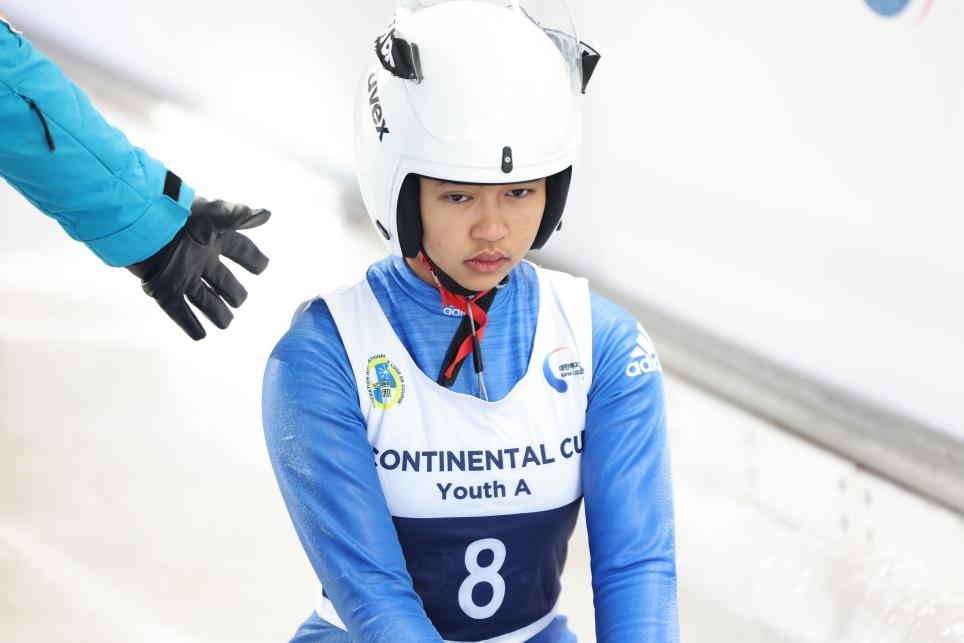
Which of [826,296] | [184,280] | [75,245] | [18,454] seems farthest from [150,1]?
[184,280]

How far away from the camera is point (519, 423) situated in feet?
7.65

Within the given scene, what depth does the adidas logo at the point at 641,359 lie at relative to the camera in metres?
2.38

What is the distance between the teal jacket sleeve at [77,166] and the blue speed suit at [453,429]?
0.46 m

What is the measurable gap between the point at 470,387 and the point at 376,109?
1.51ft

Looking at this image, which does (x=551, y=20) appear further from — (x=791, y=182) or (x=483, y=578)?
(x=791, y=182)

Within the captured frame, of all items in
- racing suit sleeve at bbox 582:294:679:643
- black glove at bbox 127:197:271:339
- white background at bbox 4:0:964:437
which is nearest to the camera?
racing suit sleeve at bbox 582:294:679:643

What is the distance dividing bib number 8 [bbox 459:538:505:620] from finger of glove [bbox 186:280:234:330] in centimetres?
75

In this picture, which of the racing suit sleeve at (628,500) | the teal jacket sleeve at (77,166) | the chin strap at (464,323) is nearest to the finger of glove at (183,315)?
the teal jacket sleeve at (77,166)

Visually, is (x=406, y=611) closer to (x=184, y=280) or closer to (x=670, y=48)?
(x=184, y=280)

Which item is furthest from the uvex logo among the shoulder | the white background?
the white background

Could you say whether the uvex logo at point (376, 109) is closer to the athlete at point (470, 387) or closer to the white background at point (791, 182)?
the athlete at point (470, 387)

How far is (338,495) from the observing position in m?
2.22

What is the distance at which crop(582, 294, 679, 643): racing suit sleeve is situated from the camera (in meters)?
2.28

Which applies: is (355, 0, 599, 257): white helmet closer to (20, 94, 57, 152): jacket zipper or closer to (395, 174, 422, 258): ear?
(395, 174, 422, 258): ear
